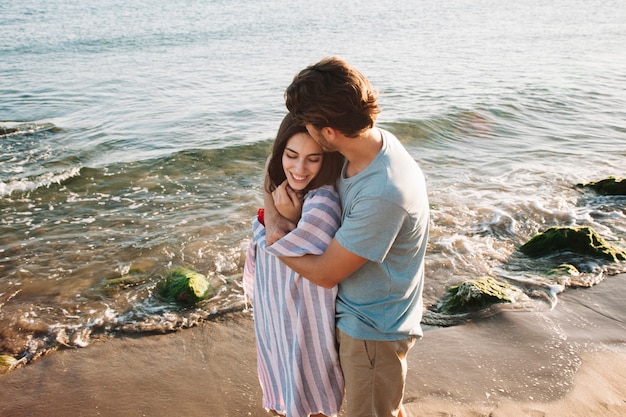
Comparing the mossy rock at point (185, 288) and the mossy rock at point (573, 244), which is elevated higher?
the mossy rock at point (573, 244)

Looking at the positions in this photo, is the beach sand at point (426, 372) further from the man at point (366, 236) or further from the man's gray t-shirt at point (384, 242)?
the man's gray t-shirt at point (384, 242)

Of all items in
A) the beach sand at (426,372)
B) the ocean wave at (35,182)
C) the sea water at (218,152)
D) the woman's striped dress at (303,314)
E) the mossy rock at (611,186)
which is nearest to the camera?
the woman's striped dress at (303,314)

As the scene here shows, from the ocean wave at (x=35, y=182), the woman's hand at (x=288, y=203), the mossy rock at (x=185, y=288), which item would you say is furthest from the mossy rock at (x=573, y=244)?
the ocean wave at (x=35, y=182)

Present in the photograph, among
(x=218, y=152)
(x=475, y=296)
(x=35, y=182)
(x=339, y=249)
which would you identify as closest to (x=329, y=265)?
(x=339, y=249)

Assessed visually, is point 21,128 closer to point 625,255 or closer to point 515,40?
point 625,255

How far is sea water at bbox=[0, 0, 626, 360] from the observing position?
623 cm

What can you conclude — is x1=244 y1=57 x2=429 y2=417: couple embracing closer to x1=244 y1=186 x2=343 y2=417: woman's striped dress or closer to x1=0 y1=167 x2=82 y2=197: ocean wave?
x1=244 y1=186 x2=343 y2=417: woman's striped dress

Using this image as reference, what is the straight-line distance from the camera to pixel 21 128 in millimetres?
13273

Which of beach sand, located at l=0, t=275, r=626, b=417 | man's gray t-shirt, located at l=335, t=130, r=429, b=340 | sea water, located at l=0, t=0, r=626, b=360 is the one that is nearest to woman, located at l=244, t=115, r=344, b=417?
man's gray t-shirt, located at l=335, t=130, r=429, b=340

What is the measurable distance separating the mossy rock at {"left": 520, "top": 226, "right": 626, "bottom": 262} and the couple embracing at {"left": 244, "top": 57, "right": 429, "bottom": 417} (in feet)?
14.6

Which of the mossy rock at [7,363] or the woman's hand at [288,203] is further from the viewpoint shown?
the mossy rock at [7,363]

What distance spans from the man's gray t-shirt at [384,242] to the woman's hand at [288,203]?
0.83 feet

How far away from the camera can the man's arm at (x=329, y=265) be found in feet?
8.23

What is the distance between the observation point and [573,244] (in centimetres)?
650
